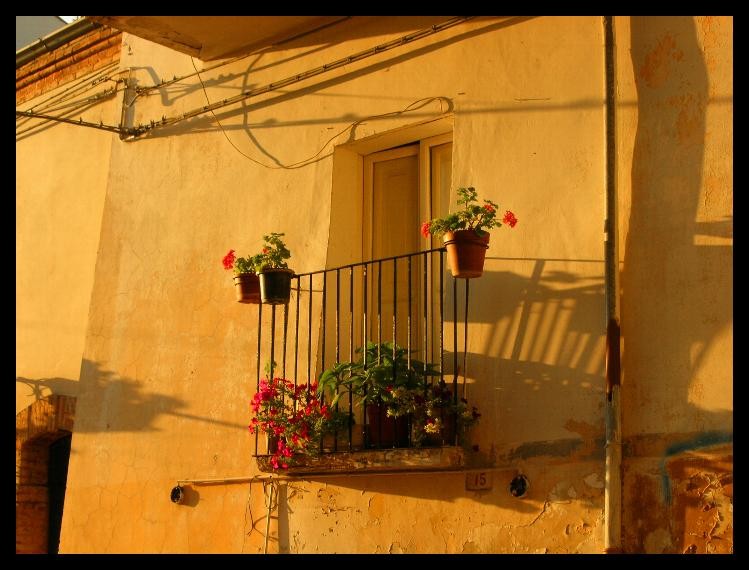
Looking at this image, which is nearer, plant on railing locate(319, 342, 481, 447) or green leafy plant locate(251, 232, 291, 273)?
plant on railing locate(319, 342, 481, 447)

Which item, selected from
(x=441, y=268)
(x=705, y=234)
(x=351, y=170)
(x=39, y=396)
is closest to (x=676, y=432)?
(x=705, y=234)

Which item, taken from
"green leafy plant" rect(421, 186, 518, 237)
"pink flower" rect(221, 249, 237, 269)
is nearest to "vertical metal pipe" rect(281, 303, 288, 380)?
"pink flower" rect(221, 249, 237, 269)

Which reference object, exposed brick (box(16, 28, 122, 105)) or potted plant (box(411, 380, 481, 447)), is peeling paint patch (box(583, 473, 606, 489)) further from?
exposed brick (box(16, 28, 122, 105))

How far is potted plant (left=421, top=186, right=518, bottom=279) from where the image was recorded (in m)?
6.41

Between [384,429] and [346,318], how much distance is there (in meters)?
1.09

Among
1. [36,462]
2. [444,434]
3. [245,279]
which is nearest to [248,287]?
[245,279]

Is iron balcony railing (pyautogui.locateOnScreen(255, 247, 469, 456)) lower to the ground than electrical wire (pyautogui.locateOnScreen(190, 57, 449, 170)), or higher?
lower

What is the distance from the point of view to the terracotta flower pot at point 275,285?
714 centimetres

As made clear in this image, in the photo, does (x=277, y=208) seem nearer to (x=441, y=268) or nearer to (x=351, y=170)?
(x=351, y=170)

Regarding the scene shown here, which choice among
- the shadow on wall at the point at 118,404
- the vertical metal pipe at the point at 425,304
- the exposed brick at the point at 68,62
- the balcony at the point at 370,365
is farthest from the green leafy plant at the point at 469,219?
the exposed brick at the point at 68,62

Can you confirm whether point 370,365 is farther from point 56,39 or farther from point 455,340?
point 56,39

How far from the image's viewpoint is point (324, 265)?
7.55m

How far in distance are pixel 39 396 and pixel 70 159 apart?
1926mm

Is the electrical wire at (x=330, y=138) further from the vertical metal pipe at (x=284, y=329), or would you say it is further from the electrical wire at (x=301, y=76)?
the vertical metal pipe at (x=284, y=329)
